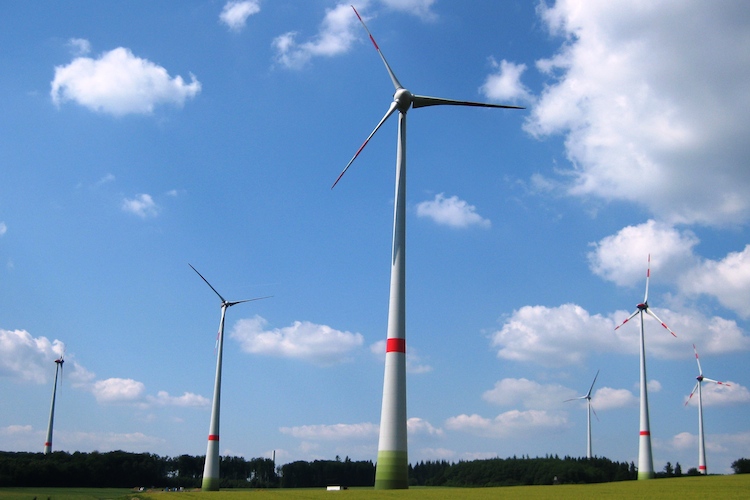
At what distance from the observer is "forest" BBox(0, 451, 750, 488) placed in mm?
130250

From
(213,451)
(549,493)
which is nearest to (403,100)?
(549,493)

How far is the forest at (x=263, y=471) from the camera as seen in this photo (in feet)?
427

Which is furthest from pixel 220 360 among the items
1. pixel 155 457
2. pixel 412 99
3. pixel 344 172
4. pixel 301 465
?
pixel 301 465

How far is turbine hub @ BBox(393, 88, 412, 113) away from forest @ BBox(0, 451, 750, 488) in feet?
267

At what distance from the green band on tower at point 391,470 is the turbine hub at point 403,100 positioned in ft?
85.8

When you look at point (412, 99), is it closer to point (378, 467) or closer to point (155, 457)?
point (378, 467)

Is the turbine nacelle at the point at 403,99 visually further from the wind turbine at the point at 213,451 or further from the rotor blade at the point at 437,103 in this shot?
the wind turbine at the point at 213,451

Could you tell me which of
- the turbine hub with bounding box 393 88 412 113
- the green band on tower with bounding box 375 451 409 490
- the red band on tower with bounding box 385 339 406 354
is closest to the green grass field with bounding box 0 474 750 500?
the green band on tower with bounding box 375 451 409 490

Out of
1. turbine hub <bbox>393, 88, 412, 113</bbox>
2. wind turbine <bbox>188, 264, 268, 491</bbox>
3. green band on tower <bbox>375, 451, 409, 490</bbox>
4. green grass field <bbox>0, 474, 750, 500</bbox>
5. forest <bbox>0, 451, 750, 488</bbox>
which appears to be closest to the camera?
green grass field <bbox>0, 474, 750, 500</bbox>

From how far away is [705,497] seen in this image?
102 ft

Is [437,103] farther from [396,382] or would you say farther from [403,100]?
[396,382]

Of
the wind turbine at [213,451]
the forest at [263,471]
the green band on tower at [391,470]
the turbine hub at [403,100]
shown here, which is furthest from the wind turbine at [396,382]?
the forest at [263,471]

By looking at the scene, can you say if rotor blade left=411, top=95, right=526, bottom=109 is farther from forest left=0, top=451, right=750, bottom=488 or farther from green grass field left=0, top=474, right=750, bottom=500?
forest left=0, top=451, right=750, bottom=488

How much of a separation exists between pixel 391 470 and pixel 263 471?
157881mm
